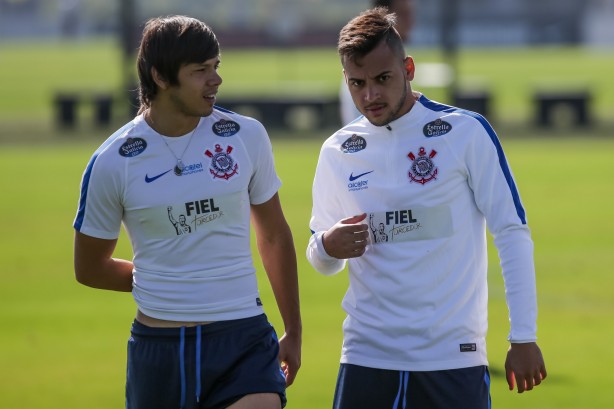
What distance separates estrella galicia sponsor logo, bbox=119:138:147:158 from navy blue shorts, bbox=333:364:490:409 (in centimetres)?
113

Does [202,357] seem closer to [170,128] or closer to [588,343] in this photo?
[170,128]

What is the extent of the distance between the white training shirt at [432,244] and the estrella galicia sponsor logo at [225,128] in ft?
1.62

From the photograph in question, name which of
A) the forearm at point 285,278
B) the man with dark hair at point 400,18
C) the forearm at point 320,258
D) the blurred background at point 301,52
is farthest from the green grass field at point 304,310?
the blurred background at point 301,52

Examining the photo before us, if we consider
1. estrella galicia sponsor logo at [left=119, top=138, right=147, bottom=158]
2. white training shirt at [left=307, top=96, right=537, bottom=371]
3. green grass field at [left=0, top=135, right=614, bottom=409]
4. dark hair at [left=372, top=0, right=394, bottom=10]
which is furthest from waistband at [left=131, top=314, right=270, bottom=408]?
dark hair at [left=372, top=0, right=394, bottom=10]

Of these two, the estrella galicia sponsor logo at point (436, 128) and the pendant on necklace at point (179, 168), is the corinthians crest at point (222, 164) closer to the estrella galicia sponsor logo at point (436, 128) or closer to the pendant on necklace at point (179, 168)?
the pendant on necklace at point (179, 168)

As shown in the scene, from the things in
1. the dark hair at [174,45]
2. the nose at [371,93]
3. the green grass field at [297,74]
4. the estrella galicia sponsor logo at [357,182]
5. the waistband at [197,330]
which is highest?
the dark hair at [174,45]

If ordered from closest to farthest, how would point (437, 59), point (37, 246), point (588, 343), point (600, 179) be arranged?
point (588, 343)
point (37, 246)
point (600, 179)
point (437, 59)

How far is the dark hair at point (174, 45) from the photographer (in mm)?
4891

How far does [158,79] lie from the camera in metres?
4.98

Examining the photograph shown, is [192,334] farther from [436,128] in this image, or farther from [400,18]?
[400,18]

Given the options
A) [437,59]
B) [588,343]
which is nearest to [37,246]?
[588,343]

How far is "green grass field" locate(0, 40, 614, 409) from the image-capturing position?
9.10 metres

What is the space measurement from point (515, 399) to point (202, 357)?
400 centimetres

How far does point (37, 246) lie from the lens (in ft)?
52.7
